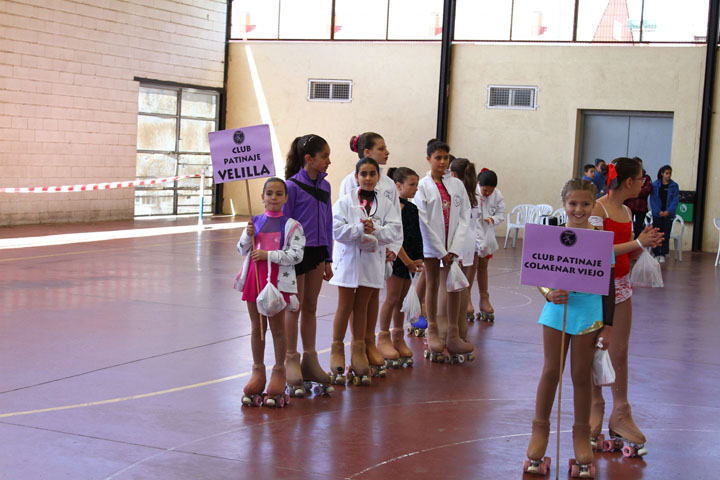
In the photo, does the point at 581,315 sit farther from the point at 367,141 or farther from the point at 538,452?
the point at 367,141

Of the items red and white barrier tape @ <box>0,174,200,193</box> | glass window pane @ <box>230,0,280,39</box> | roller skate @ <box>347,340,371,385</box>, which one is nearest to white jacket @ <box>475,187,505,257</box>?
roller skate @ <box>347,340,371,385</box>

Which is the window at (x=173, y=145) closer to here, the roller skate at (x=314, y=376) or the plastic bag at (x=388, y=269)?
the plastic bag at (x=388, y=269)

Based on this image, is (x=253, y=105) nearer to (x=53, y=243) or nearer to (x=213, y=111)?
(x=213, y=111)

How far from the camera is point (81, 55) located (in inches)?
703

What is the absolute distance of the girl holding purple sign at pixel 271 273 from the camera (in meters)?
5.74

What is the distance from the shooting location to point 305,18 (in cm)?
2091

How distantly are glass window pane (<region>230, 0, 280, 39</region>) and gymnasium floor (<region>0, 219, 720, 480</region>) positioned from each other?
12123 mm

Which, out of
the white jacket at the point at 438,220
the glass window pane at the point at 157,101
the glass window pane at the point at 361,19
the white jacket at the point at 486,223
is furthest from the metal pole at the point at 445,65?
the white jacket at the point at 438,220

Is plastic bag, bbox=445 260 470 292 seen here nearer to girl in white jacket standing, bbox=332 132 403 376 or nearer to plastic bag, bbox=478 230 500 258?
girl in white jacket standing, bbox=332 132 403 376

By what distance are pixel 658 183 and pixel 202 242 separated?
326 inches

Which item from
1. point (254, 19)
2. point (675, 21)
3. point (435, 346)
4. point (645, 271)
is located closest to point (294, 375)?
point (435, 346)

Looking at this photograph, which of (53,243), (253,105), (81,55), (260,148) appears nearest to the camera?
(260,148)

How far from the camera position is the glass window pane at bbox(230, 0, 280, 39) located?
21219 mm

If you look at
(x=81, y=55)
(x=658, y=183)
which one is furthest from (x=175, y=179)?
(x=658, y=183)
